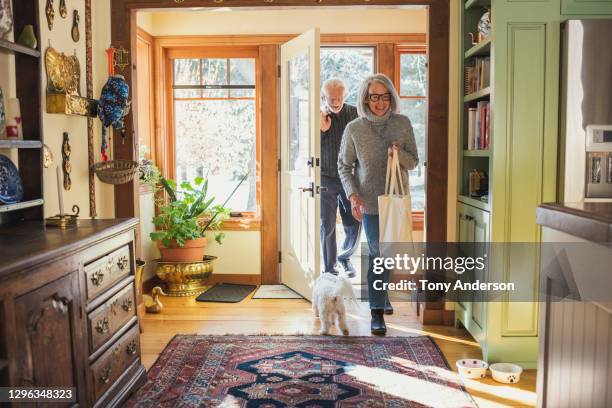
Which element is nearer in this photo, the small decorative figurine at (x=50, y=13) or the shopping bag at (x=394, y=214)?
the small decorative figurine at (x=50, y=13)

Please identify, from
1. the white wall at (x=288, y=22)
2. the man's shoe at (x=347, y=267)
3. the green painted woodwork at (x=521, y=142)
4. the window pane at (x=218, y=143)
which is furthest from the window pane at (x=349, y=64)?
the green painted woodwork at (x=521, y=142)

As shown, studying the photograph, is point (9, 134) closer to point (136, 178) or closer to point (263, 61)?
point (136, 178)

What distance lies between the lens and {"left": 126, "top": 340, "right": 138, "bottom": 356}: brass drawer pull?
283 cm

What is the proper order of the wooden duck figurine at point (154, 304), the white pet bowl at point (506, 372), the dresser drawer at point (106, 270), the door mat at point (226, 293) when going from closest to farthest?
the dresser drawer at point (106, 270)
the white pet bowl at point (506, 372)
the wooden duck figurine at point (154, 304)
the door mat at point (226, 293)

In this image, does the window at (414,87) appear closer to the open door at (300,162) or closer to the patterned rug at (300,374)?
the open door at (300,162)

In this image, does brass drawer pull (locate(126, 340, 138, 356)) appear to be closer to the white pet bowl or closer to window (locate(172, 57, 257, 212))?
the white pet bowl

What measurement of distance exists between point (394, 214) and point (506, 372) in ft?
3.51

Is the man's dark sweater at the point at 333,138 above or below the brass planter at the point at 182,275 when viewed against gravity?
above

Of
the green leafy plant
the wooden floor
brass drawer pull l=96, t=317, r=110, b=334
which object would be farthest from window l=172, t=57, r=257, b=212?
brass drawer pull l=96, t=317, r=110, b=334

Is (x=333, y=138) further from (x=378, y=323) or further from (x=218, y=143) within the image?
(x=378, y=323)

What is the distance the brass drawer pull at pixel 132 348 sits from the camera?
2.83 m

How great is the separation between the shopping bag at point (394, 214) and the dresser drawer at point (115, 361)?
153cm

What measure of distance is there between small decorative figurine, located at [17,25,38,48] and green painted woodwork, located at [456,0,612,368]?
87.5 inches

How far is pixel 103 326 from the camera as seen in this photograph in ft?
8.26
